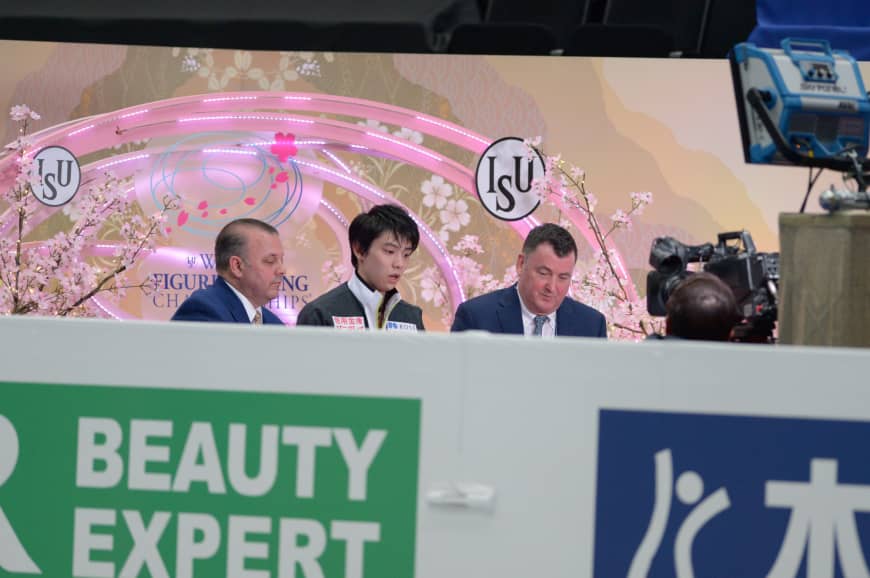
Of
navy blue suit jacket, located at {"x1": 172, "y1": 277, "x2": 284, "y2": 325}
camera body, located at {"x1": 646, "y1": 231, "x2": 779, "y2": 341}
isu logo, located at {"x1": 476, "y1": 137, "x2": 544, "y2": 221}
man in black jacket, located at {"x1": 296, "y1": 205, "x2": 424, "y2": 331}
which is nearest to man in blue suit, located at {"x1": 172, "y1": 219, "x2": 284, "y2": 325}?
navy blue suit jacket, located at {"x1": 172, "y1": 277, "x2": 284, "y2": 325}

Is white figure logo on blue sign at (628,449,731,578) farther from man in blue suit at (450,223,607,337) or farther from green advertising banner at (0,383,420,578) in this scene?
man in blue suit at (450,223,607,337)

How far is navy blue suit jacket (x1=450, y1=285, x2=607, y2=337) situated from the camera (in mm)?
3139

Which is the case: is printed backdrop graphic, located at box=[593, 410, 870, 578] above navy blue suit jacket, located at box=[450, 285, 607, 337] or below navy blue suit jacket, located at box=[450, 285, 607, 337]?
below

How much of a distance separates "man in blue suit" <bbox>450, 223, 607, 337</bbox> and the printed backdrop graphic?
5.30ft

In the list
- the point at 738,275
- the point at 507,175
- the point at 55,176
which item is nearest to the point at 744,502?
the point at 738,275

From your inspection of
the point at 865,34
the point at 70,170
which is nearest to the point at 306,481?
the point at 70,170

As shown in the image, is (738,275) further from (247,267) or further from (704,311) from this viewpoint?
(247,267)

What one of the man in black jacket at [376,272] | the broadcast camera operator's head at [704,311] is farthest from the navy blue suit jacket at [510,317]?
the broadcast camera operator's head at [704,311]

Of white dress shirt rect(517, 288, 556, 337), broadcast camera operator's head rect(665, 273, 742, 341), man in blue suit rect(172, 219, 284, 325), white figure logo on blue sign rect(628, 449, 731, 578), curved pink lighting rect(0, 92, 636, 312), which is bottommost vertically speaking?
white figure logo on blue sign rect(628, 449, 731, 578)

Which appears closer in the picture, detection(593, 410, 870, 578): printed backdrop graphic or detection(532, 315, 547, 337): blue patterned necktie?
detection(593, 410, 870, 578): printed backdrop graphic

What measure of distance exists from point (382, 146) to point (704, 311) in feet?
8.24

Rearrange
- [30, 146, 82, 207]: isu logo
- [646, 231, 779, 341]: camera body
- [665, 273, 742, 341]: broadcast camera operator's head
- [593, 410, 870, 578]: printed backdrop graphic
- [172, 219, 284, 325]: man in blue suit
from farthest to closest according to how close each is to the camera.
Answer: [30, 146, 82, 207]: isu logo
[172, 219, 284, 325]: man in blue suit
[646, 231, 779, 341]: camera body
[665, 273, 742, 341]: broadcast camera operator's head
[593, 410, 870, 578]: printed backdrop graphic

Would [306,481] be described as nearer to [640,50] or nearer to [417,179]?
[417,179]

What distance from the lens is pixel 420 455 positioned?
154cm
